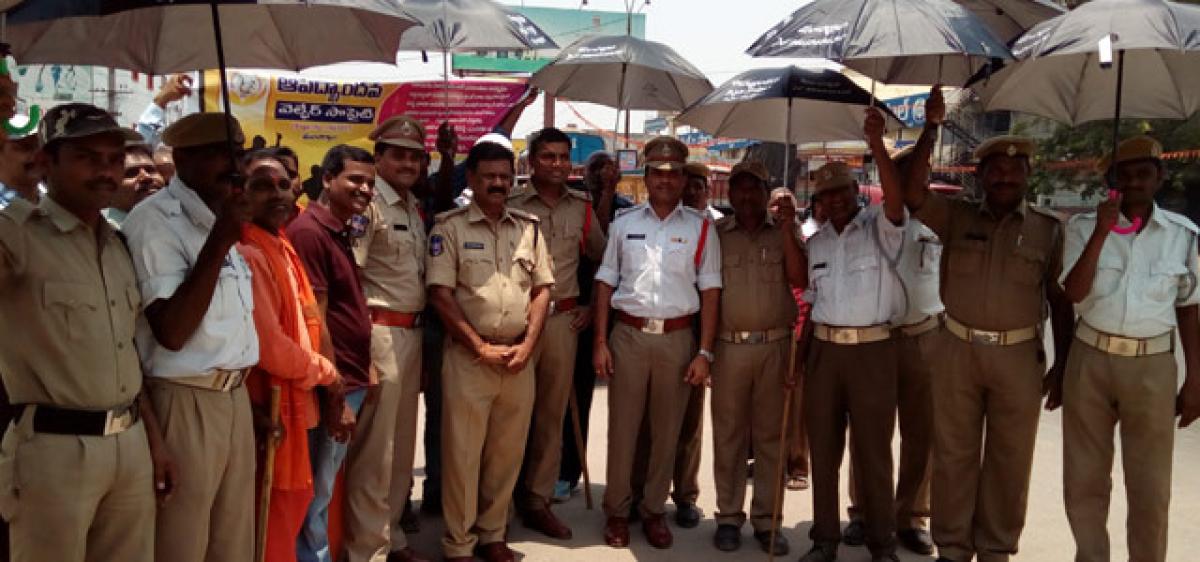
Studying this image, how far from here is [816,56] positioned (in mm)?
3617

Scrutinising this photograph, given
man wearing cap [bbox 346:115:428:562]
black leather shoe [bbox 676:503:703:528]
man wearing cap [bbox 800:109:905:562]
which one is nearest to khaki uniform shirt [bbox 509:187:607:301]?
man wearing cap [bbox 346:115:428:562]

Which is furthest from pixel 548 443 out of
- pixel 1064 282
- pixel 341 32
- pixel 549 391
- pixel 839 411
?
pixel 1064 282

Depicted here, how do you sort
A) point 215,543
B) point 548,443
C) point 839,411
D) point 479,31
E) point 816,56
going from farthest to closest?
1. point 479,31
2. point 548,443
3. point 839,411
4. point 816,56
5. point 215,543

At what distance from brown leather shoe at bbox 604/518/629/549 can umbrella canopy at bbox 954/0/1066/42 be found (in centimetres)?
322

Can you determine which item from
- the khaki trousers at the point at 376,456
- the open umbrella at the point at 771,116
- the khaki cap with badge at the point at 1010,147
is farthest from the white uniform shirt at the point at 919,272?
the khaki trousers at the point at 376,456

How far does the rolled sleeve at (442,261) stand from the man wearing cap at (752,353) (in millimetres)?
1471

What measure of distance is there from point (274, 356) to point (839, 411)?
9.07 ft

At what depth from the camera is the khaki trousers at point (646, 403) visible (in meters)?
4.66

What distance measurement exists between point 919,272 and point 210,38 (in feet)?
12.5

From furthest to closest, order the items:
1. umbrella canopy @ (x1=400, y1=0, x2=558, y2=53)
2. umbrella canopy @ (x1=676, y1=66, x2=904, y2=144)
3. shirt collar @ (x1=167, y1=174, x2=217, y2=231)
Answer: umbrella canopy @ (x1=400, y1=0, x2=558, y2=53) → umbrella canopy @ (x1=676, y1=66, x2=904, y2=144) → shirt collar @ (x1=167, y1=174, x2=217, y2=231)

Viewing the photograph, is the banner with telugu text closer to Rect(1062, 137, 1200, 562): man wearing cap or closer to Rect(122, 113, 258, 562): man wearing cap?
Rect(122, 113, 258, 562): man wearing cap

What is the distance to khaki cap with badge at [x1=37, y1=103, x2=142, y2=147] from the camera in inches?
98.8

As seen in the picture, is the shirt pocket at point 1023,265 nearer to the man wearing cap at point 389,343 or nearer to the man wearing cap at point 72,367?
the man wearing cap at point 389,343

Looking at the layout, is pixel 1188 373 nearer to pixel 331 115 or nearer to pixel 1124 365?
pixel 1124 365
